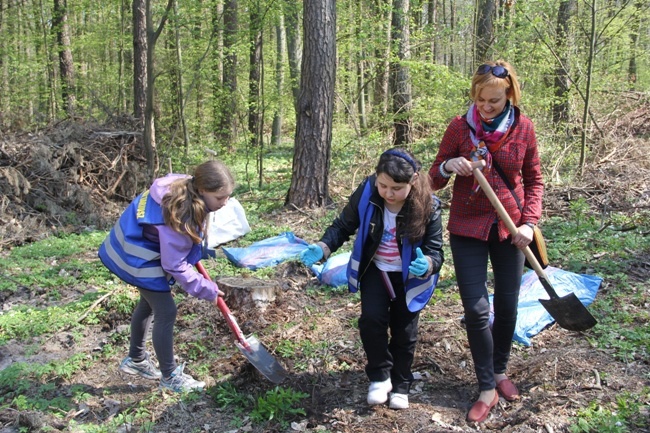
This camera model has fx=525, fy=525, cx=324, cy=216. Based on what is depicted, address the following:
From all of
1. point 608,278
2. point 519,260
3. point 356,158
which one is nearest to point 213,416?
point 519,260

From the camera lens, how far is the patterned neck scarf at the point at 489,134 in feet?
9.27

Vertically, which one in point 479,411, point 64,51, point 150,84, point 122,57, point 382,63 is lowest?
point 479,411

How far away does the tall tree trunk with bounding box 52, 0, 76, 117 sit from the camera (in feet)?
47.2

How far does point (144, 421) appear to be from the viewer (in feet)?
10.5

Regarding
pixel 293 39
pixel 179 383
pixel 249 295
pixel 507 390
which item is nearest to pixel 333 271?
pixel 249 295

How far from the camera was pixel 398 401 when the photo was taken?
3.12 metres

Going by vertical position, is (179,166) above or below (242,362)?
above

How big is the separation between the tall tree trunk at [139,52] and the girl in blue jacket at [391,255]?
8.51m

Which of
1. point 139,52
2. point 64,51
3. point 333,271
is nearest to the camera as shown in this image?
point 333,271

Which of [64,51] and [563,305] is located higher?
[64,51]

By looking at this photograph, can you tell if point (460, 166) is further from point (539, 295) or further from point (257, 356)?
point (539, 295)

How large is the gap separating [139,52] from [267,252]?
7045 millimetres

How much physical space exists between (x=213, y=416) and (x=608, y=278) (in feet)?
12.0

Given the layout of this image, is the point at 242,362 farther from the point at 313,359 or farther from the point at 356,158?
the point at 356,158
